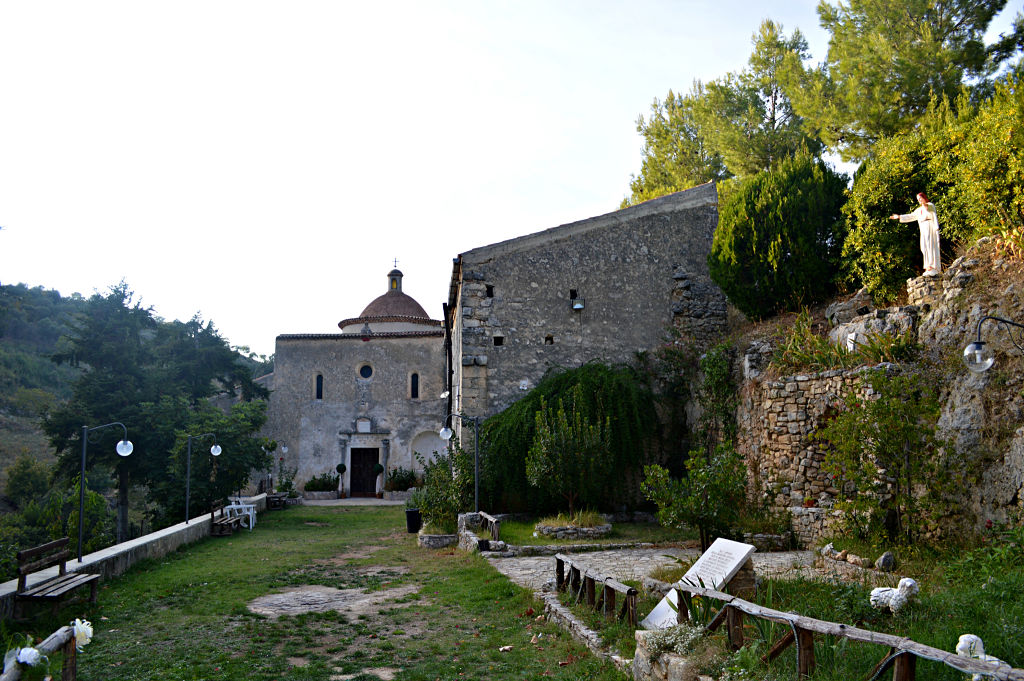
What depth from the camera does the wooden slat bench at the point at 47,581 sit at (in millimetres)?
6930

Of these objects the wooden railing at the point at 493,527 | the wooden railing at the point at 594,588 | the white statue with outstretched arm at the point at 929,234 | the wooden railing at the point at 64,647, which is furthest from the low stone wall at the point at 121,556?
the white statue with outstretched arm at the point at 929,234

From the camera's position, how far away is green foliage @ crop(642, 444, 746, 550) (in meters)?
8.77

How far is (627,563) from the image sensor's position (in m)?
9.66

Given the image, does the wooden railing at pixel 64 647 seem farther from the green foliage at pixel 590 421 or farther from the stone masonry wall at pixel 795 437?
the green foliage at pixel 590 421

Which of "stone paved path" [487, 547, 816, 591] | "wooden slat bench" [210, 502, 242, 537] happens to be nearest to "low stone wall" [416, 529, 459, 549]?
"stone paved path" [487, 547, 816, 591]

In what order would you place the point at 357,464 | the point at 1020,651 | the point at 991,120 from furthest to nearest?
the point at 357,464
the point at 991,120
the point at 1020,651

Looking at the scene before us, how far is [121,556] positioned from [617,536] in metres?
8.25

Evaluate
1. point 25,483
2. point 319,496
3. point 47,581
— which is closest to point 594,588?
point 47,581

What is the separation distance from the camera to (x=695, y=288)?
17.0m

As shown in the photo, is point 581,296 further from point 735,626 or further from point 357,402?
point 357,402

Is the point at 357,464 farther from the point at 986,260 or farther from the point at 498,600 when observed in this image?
the point at 986,260

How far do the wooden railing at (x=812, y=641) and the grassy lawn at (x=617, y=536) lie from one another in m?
6.64

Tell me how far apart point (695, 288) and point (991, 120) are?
298 inches

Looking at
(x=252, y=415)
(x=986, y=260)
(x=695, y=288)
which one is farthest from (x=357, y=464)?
(x=986, y=260)
